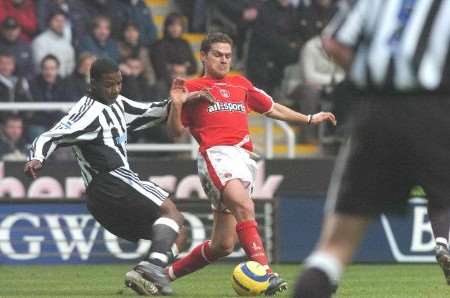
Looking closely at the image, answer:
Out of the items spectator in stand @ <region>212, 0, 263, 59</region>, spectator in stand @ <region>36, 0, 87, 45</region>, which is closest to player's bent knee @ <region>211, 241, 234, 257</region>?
spectator in stand @ <region>36, 0, 87, 45</region>

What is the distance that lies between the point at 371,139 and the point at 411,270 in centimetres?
824

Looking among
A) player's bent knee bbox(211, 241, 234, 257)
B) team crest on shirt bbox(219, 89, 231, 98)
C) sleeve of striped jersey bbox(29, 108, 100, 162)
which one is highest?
team crest on shirt bbox(219, 89, 231, 98)

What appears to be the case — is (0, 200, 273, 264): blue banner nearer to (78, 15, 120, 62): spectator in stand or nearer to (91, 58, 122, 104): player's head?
(78, 15, 120, 62): spectator in stand

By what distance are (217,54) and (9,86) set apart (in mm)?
6546

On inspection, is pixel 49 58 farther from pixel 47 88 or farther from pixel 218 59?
pixel 218 59

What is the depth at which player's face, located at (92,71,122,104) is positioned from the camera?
9.79 metres

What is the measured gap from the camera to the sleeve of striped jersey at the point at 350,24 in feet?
17.0

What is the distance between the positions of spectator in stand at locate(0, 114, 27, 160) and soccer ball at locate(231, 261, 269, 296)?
6684mm

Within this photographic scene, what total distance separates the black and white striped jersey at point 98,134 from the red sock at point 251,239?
36.2 inches

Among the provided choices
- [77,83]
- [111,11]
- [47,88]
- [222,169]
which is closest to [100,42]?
Answer: [111,11]

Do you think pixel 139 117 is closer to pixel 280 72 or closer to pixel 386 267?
pixel 386 267

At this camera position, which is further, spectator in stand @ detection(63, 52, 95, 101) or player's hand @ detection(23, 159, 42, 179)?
spectator in stand @ detection(63, 52, 95, 101)

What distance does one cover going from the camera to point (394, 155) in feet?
16.6

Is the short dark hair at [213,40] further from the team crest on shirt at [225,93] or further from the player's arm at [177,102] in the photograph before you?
the player's arm at [177,102]
